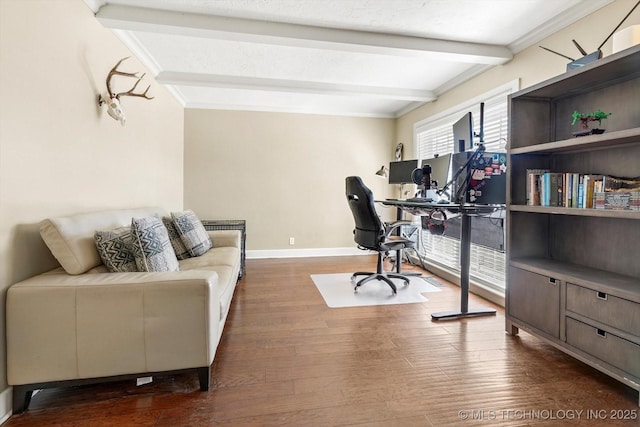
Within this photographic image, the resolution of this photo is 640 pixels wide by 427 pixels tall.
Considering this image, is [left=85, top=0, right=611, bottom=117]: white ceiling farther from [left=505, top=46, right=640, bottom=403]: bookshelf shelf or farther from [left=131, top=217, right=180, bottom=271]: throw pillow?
[left=131, top=217, right=180, bottom=271]: throw pillow

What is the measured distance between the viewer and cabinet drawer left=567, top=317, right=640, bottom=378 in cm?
150

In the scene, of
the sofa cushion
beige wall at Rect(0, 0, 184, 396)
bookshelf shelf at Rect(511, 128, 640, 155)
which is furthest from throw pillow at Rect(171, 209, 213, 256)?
bookshelf shelf at Rect(511, 128, 640, 155)

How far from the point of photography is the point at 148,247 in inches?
69.7

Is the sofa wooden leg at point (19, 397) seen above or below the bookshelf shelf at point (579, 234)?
below

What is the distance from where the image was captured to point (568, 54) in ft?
7.55

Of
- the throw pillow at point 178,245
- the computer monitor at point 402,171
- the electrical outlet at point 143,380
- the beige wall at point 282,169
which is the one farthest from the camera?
the beige wall at point 282,169

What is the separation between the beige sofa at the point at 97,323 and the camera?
4.59ft

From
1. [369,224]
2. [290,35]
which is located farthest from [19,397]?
[290,35]

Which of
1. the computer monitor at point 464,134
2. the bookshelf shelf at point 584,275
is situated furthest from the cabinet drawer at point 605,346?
the computer monitor at point 464,134

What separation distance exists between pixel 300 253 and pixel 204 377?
136 inches

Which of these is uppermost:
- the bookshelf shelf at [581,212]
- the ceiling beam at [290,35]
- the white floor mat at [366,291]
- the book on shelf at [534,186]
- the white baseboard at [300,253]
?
the ceiling beam at [290,35]

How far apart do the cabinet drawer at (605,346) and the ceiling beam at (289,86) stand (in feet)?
10.3

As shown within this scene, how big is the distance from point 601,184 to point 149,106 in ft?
12.7

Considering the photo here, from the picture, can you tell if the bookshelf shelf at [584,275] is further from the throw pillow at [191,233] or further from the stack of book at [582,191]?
the throw pillow at [191,233]
